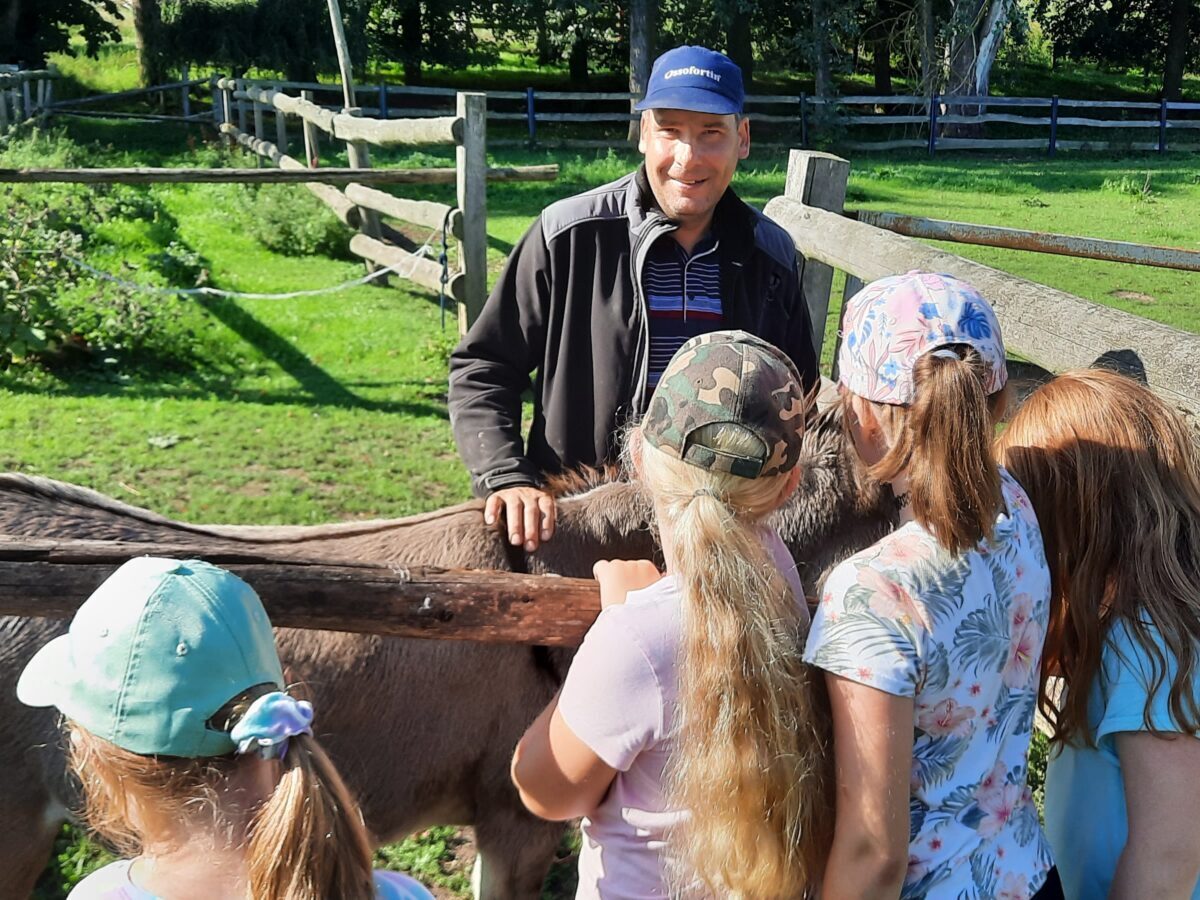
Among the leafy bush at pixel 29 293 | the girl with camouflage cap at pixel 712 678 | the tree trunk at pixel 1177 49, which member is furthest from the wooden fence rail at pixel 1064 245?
the tree trunk at pixel 1177 49

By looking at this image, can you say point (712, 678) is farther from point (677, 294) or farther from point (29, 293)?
point (29, 293)

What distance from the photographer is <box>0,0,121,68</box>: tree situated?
2414 centimetres

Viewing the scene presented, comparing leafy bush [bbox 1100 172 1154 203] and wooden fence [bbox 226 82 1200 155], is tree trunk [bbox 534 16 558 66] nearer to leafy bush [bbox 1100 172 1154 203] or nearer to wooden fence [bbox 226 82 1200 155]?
wooden fence [bbox 226 82 1200 155]

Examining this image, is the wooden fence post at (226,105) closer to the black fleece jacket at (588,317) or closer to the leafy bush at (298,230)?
the leafy bush at (298,230)

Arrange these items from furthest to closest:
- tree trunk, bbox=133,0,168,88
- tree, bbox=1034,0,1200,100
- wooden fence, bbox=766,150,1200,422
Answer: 1. tree, bbox=1034,0,1200,100
2. tree trunk, bbox=133,0,168,88
3. wooden fence, bbox=766,150,1200,422

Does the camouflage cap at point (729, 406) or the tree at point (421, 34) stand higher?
the tree at point (421, 34)

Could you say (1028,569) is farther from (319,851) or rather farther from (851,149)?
(851,149)

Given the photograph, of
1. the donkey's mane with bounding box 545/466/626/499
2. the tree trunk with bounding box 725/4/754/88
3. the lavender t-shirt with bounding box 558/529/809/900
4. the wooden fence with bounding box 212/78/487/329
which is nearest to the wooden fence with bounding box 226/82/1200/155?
the tree trunk with bounding box 725/4/754/88

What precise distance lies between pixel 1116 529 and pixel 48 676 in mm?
1583

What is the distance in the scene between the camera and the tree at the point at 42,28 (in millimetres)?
24141

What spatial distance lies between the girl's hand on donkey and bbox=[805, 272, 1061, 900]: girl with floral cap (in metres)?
0.34

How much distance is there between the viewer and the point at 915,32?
2431 centimetres

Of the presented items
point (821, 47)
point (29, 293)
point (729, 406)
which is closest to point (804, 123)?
point (821, 47)

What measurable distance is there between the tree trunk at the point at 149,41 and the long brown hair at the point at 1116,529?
2702cm
